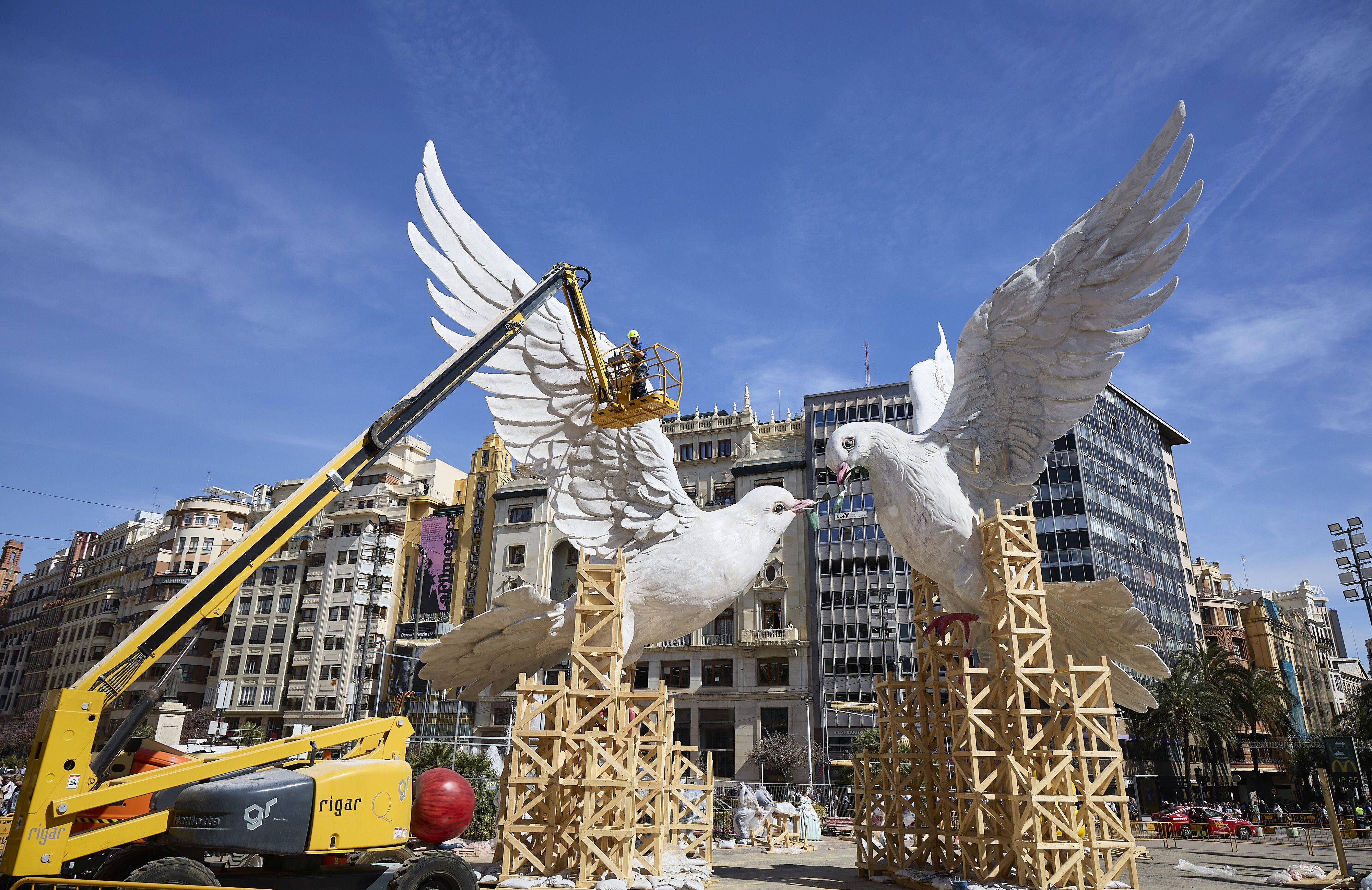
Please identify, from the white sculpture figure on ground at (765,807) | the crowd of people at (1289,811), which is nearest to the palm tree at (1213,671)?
the crowd of people at (1289,811)

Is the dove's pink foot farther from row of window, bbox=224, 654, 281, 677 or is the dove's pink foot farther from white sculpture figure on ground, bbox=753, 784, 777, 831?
row of window, bbox=224, 654, 281, 677

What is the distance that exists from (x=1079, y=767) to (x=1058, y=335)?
6420mm

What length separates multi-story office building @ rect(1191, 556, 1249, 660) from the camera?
59938mm

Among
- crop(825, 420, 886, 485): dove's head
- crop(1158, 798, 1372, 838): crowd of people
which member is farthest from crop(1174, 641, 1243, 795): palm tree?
crop(825, 420, 886, 485): dove's head

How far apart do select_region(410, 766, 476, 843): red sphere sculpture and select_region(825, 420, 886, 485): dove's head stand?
779cm

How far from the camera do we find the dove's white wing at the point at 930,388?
16328 millimetres

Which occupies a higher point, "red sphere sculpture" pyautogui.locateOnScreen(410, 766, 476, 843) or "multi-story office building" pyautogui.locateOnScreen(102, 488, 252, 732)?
"multi-story office building" pyautogui.locateOnScreen(102, 488, 252, 732)

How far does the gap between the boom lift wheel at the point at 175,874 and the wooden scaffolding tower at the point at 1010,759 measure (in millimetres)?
9496

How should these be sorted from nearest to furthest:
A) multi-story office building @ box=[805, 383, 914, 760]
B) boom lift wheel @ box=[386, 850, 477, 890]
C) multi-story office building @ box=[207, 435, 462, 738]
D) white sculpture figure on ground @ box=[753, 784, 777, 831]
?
boom lift wheel @ box=[386, 850, 477, 890] → white sculpture figure on ground @ box=[753, 784, 777, 831] → multi-story office building @ box=[805, 383, 914, 760] → multi-story office building @ box=[207, 435, 462, 738]

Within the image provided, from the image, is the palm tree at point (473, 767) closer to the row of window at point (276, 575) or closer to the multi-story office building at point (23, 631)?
the row of window at point (276, 575)

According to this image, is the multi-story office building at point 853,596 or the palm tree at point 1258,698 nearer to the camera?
the palm tree at point 1258,698

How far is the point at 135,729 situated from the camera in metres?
8.77

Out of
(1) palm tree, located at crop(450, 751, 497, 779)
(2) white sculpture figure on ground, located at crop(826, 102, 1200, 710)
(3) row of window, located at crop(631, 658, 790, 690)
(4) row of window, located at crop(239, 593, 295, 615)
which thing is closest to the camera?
(2) white sculpture figure on ground, located at crop(826, 102, 1200, 710)

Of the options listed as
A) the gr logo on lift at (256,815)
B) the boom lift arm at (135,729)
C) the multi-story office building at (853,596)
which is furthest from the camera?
the multi-story office building at (853,596)
